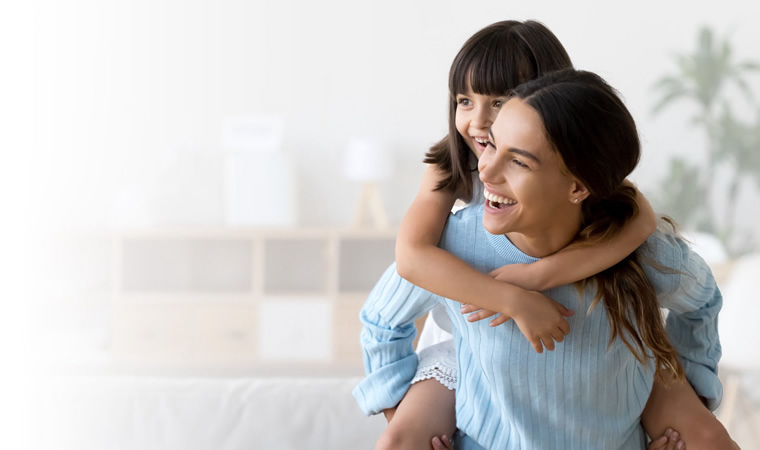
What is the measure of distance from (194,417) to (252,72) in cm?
292

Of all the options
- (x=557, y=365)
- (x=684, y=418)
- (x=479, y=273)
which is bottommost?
(x=684, y=418)

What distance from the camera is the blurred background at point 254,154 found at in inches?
160

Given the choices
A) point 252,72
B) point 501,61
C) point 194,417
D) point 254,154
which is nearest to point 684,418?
point 501,61

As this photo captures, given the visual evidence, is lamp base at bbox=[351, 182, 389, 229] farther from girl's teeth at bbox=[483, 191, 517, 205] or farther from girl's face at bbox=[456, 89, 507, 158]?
girl's teeth at bbox=[483, 191, 517, 205]

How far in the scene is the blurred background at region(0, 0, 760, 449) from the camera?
13.4 ft

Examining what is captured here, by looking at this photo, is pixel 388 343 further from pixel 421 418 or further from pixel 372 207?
pixel 372 207

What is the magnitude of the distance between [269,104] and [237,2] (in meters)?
0.54

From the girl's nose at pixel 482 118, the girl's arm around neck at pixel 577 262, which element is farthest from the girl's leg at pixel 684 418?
the girl's nose at pixel 482 118

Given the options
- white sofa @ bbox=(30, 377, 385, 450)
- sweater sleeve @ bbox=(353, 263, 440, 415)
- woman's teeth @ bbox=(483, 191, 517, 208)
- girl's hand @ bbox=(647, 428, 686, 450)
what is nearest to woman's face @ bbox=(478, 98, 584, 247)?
woman's teeth @ bbox=(483, 191, 517, 208)

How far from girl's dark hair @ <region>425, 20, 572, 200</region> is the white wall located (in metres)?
3.07

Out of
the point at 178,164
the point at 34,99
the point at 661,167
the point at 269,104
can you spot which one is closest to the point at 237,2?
the point at 269,104

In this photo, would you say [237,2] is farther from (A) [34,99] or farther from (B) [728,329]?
(B) [728,329]

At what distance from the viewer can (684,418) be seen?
1.23 m

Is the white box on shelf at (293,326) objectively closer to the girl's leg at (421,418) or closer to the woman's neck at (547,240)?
the girl's leg at (421,418)
